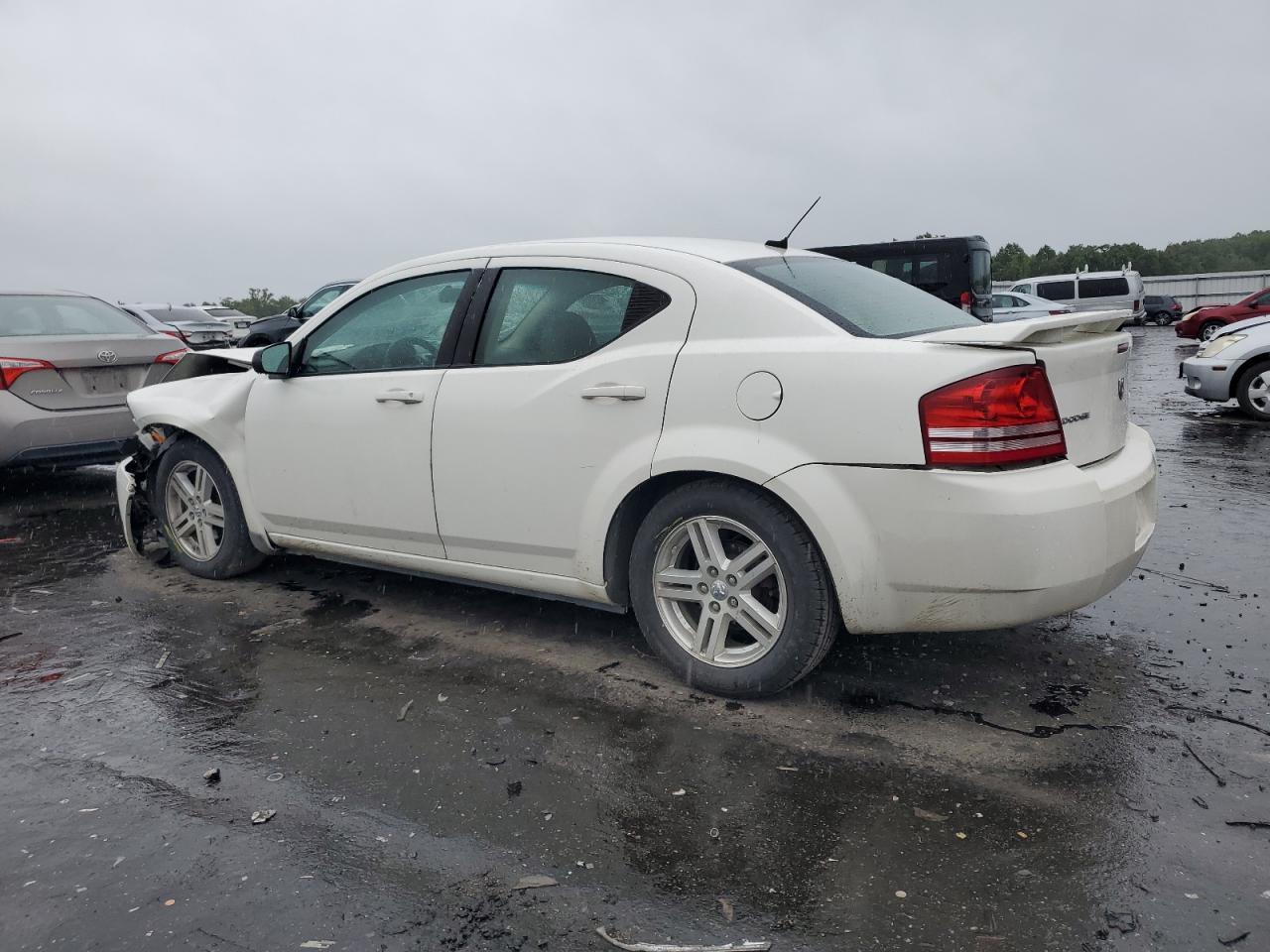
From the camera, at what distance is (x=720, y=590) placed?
3.45 metres

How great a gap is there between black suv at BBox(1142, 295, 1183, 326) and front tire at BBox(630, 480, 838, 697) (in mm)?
40017

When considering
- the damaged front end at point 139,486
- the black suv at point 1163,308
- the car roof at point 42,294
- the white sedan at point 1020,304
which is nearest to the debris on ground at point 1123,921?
the damaged front end at point 139,486

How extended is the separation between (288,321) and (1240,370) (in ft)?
39.1

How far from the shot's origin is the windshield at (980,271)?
614 inches

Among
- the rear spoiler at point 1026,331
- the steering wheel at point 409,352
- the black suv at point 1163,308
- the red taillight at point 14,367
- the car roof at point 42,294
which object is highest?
the car roof at point 42,294

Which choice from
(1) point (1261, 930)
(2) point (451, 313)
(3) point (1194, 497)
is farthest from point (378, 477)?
(3) point (1194, 497)

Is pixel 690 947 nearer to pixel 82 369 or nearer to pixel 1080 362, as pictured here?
pixel 1080 362

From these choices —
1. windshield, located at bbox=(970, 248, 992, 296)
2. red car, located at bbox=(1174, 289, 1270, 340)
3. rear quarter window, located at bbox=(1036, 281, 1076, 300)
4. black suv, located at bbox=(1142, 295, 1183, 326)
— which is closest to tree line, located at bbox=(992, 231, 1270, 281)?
black suv, located at bbox=(1142, 295, 1183, 326)

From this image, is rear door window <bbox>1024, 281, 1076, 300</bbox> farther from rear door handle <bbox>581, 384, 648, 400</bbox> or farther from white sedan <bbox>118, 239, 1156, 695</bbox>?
rear door handle <bbox>581, 384, 648, 400</bbox>

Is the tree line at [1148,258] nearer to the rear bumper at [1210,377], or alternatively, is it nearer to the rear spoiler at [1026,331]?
the rear bumper at [1210,377]

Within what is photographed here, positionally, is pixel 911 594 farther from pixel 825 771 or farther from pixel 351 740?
pixel 351 740

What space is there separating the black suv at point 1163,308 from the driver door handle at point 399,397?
40.0 m

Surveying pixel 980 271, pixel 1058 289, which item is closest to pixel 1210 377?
pixel 980 271

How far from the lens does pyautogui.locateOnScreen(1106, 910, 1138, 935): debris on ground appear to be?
218 centimetres
